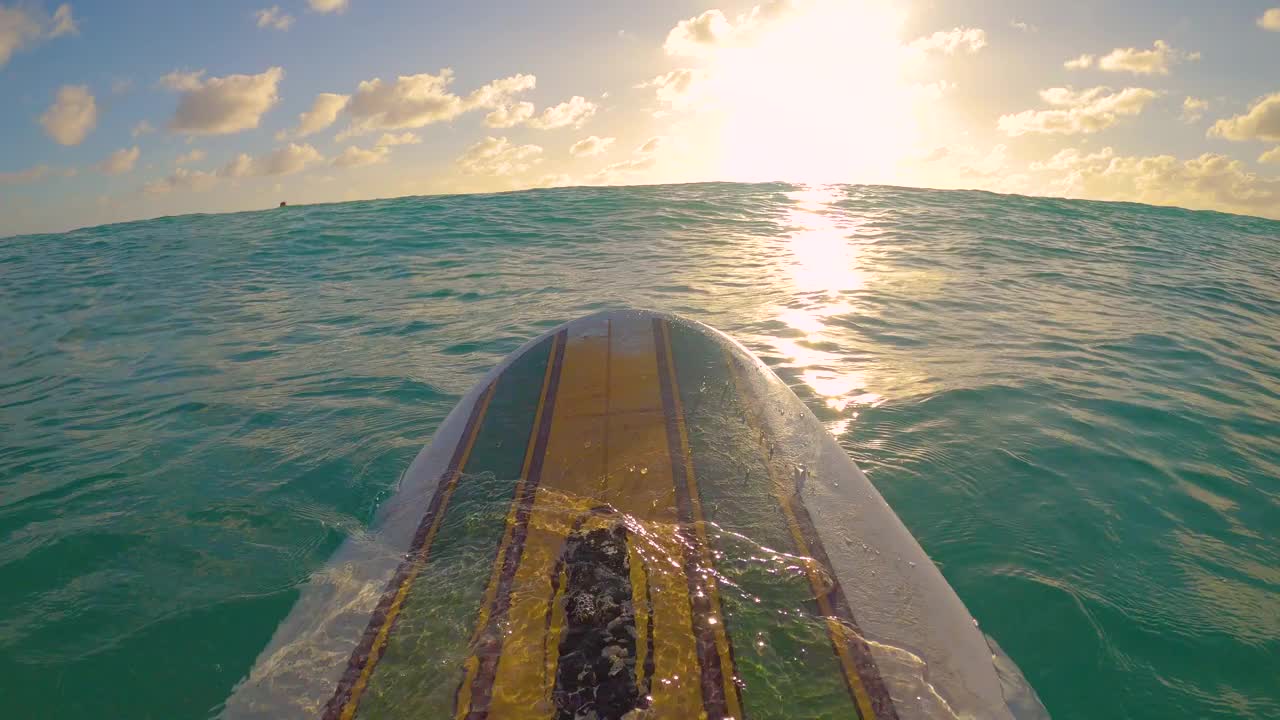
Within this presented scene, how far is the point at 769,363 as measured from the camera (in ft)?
19.3

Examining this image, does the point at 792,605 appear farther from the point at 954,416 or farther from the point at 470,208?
the point at 470,208

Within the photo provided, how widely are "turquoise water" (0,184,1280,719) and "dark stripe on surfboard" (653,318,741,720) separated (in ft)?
4.49

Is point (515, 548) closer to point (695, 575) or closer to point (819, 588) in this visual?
point (695, 575)

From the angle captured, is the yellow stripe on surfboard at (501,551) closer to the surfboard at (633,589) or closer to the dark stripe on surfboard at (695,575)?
the surfboard at (633,589)

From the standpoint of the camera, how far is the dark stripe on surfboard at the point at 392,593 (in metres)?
1.90

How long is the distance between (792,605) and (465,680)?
1042 mm

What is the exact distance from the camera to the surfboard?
6.05 feet

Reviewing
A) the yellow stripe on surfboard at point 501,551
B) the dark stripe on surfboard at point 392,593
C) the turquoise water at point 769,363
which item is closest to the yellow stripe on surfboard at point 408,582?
the dark stripe on surfboard at point 392,593

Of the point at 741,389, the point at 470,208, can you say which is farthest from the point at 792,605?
the point at 470,208

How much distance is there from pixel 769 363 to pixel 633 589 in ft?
13.1

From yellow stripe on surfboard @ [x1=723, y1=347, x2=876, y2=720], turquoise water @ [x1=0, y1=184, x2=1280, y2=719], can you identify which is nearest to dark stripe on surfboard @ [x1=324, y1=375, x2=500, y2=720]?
turquoise water @ [x1=0, y1=184, x2=1280, y2=719]

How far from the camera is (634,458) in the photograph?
9.37 ft

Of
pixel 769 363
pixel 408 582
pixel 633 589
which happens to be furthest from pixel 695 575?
pixel 769 363

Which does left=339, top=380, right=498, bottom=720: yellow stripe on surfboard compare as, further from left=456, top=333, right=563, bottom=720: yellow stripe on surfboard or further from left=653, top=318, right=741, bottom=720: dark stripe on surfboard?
left=653, top=318, right=741, bottom=720: dark stripe on surfboard
